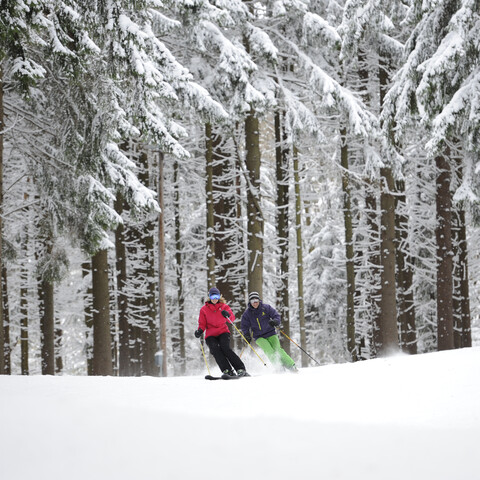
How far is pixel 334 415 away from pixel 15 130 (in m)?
9.03

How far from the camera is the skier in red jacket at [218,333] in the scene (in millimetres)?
9508

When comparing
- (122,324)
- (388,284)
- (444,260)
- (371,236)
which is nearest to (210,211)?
(122,324)

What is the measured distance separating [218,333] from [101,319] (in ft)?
14.4

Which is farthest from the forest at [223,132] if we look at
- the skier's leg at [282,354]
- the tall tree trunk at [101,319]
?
the skier's leg at [282,354]

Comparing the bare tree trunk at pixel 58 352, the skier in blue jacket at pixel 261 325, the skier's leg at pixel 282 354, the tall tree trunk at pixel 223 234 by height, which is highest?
the tall tree trunk at pixel 223 234

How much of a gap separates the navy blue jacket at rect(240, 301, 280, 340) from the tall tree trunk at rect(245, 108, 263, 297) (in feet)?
12.6

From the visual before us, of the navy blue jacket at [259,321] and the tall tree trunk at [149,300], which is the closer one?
the navy blue jacket at [259,321]

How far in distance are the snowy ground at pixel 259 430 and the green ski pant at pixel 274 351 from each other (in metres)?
2.61

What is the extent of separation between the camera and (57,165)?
11.8 metres

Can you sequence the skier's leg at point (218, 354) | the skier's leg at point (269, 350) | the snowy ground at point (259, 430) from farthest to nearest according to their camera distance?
1. the skier's leg at point (269, 350)
2. the skier's leg at point (218, 354)
3. the snowy ground at point (259, 430)

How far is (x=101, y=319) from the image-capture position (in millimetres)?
13008

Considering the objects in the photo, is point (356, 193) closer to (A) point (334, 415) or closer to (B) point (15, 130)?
(B) point (15, 130)

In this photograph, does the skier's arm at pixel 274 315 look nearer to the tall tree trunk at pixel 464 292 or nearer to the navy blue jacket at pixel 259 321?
the navy blue jacket at pixel 259 321

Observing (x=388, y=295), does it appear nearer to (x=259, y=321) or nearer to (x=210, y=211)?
(x=210, y=211)
